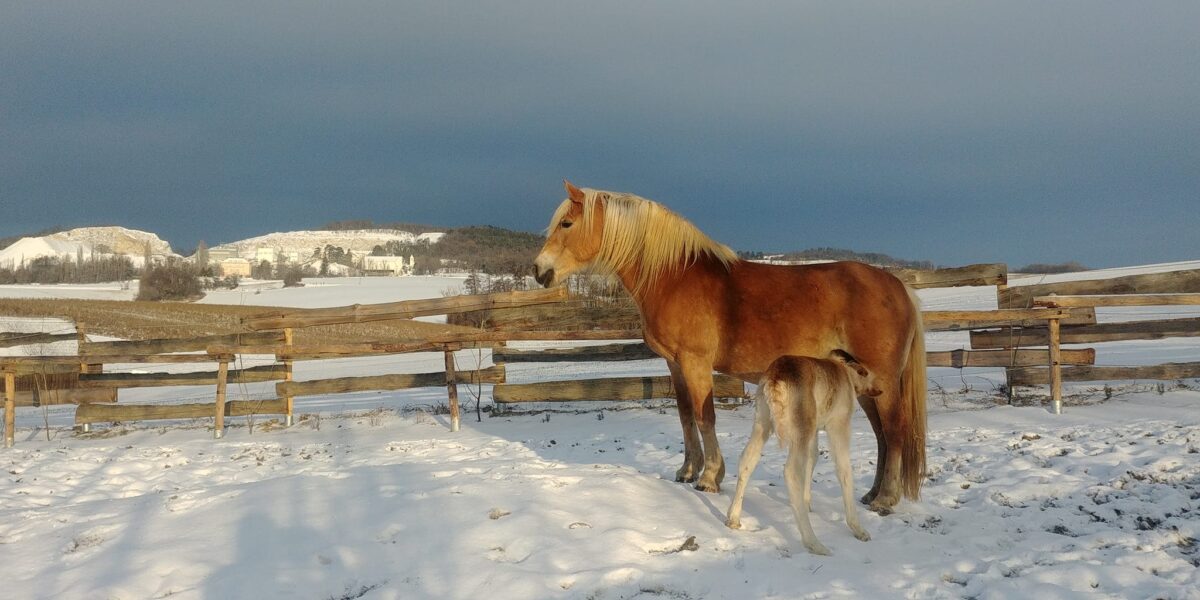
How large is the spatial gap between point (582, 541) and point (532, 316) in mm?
6831

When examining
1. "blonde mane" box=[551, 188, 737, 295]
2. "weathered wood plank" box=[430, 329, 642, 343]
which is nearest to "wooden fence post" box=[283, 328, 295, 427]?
"weathered wood plank" box=[430, 329, 642, 343]

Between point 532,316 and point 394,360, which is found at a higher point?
point 532,316

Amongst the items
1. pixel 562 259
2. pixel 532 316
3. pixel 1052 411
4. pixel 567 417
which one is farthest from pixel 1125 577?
pixel 532 316

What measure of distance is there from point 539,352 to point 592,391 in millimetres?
1421

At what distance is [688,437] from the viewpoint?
620cm

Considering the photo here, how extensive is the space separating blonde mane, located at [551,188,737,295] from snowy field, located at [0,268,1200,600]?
69.9 inches

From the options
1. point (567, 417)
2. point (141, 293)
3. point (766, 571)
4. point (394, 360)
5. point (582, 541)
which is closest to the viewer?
point (766, 571)

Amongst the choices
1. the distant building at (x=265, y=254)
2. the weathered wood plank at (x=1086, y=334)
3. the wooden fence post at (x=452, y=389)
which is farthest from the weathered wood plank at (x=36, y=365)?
the distant building at (x=265, y=254)

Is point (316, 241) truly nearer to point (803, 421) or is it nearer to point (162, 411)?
point (162, 411)

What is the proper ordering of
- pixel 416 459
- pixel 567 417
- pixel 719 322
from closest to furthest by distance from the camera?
pixel 719 322 < pixel 416 459 < pixel 567 417

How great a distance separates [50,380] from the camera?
40.9 ft

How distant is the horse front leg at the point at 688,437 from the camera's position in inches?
243

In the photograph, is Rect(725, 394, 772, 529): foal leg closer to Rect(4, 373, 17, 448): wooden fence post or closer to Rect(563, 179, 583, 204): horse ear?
Rect(563, 179, 583, 204): horse ear

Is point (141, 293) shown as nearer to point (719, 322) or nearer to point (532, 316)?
point (532, 316)
